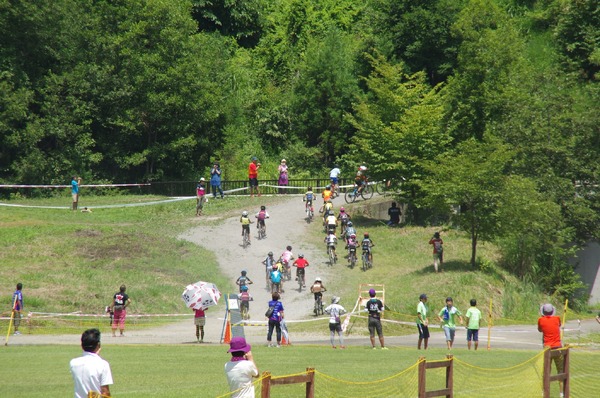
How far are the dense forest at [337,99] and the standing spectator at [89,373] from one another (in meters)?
30.2

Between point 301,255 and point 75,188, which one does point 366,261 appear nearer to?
point 301,255

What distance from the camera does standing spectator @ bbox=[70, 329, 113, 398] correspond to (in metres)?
9.40

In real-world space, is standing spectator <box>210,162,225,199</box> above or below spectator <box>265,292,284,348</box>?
above

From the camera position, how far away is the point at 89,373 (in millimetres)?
9383

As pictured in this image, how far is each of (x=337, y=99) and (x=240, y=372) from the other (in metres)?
55.4

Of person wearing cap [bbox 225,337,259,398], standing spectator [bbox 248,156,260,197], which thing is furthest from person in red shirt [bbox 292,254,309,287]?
person wearing cap [bbox 225,337,259,398]

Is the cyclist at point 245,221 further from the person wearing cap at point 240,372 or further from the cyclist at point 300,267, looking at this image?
the person wearing cap at point 240,372

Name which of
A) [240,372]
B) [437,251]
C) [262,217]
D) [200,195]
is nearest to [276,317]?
[437,251]

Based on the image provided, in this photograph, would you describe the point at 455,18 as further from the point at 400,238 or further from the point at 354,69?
the point at 400,238

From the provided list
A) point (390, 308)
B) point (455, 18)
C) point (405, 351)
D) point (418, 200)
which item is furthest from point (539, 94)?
point (405, 351)

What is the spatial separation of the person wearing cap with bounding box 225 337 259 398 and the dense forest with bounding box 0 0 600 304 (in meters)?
28.2

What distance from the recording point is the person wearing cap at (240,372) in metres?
10.7

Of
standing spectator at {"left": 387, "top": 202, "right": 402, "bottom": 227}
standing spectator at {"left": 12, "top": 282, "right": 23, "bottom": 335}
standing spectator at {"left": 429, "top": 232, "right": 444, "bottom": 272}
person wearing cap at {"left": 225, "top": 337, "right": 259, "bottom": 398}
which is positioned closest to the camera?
person wearing cap at {"left": 225, "top": 337, "right": 259, "bottom": 398}

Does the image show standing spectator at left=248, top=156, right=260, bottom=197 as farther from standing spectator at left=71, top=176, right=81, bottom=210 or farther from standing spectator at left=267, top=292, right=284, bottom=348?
standing spectator at left=267, top=292, right=284, bottom=348
